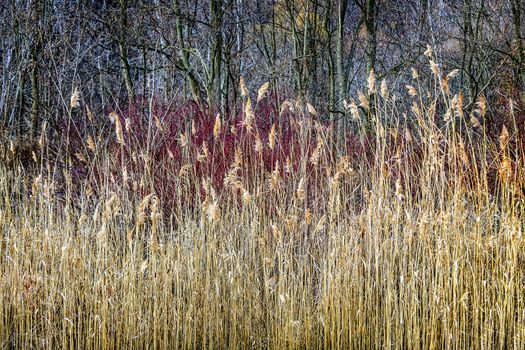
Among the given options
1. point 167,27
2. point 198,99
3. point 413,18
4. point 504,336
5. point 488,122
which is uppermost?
point 413,18

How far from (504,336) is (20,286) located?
8.25ft

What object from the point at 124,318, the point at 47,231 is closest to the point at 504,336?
the point at 124,318

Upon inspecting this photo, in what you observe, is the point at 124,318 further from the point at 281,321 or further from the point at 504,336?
the point at 504,336

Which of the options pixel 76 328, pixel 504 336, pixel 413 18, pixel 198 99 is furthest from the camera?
pixel 413 18

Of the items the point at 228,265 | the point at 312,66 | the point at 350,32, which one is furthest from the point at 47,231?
the point at 350,32

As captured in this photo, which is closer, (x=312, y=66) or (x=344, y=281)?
(x=344, y=281)

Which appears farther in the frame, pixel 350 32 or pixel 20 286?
pixel 350 32

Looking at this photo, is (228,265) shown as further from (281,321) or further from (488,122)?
(488,122)

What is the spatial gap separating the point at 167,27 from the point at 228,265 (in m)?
6.47

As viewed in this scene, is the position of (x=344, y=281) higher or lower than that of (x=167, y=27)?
lower

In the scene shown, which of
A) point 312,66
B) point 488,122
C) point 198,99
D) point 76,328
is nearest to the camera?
point 76,328

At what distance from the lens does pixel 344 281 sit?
10.00 feet

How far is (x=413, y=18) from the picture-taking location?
11312 mm

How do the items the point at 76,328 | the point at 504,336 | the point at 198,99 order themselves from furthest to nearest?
the point at 198,99, the point at 76,328, the point at 504,336
